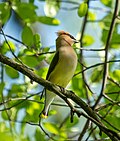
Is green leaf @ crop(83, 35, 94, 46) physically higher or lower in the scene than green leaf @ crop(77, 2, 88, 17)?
lower

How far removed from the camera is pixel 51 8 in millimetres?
4352

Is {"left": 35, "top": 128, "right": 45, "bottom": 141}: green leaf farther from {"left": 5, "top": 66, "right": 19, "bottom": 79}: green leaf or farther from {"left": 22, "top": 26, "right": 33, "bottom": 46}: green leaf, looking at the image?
{"left": 22, "top": 26, "right": 33, "bottom": 46}: green leaf

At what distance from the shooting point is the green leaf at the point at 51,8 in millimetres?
4257

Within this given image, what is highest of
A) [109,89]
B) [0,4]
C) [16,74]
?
[0,4]

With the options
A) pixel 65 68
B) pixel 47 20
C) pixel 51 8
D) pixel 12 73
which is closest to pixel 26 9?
pixel 47 20

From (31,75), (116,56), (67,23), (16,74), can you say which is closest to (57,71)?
(16,74)

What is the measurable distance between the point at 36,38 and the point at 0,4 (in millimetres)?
485

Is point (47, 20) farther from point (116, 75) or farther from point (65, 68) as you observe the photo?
point (116, 75)

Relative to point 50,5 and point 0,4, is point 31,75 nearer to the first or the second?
point 0,4

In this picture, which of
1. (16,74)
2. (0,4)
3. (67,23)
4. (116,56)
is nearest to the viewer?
(0,4)

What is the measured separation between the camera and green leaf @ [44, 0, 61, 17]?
4.26m

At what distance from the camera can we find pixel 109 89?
401 cm

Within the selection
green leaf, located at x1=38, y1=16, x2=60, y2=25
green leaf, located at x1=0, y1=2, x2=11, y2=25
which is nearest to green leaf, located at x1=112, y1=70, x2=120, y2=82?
green leaf, located at x1=38, y1=16, x2=60, y2=25

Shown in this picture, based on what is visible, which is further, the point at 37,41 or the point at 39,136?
the point at 39,136
